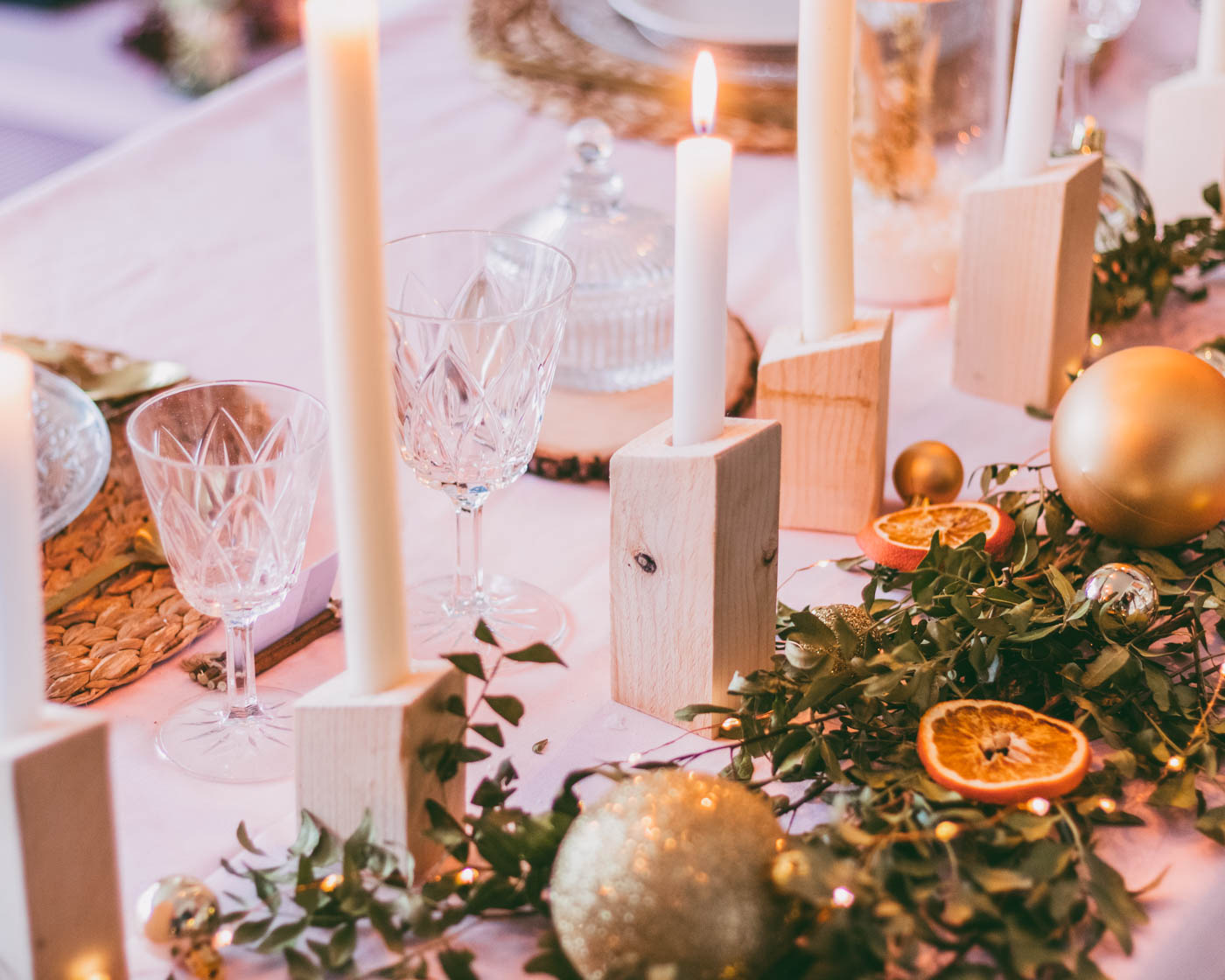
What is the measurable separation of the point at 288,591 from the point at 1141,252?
64 cm

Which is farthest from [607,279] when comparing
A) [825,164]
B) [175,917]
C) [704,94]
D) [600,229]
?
[175,917]

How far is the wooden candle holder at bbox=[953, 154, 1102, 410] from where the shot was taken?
81cm

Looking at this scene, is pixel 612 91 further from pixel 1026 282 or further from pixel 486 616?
pixel 486 616

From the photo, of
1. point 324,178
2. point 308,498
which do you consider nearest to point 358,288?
point 324,178

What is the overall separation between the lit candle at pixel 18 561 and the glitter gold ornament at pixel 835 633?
0.94 ft

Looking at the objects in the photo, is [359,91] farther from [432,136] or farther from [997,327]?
[432,136]

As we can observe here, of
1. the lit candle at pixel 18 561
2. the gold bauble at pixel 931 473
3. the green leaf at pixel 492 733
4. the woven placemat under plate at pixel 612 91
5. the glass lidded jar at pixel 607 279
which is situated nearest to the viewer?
the lit candle at pixel 18 561

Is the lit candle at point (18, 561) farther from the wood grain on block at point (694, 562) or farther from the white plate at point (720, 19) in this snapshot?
the white plate at point (720, 19)

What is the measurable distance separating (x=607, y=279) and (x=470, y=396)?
0.24 meters

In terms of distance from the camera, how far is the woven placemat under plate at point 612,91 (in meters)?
1.22

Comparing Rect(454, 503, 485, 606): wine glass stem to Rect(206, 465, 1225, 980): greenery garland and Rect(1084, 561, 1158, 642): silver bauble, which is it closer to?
Rect(206, 465, 1225, 980): greenery garland

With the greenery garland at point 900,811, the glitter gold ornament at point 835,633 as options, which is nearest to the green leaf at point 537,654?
the greenery garland at point 900,811

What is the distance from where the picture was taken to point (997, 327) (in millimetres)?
859

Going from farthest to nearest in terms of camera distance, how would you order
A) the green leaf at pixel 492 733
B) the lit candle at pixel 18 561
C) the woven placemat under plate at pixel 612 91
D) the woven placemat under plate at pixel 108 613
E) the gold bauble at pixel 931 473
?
the woven placemat under plate at pixel 612 91, the gold bauble at pixel 931 473, the woven placemat under plate at pixel 108 613, the green leaf at pixel 492 733, the lit candle at pixel 18 561
